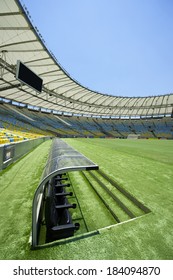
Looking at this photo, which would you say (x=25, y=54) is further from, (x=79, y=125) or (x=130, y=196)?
(x=79, y=125)

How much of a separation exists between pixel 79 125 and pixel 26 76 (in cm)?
4639

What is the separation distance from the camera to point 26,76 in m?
13.5

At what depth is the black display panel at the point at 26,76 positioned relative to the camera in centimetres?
1245

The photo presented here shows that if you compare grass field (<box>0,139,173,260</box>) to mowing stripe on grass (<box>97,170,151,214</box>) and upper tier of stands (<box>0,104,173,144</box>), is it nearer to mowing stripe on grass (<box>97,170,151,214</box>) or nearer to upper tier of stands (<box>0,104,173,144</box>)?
mowing stripe on grass (<box>97,170,151,214</box>)

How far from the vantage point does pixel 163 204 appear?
110 inches

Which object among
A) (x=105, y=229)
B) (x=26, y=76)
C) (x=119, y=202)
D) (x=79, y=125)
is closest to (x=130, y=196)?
(x=119, y=202)

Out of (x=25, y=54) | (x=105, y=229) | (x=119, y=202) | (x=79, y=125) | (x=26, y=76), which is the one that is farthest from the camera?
(x=79, y=125)

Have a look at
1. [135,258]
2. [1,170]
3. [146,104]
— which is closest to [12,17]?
[1,170]

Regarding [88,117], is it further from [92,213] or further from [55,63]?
[92,213]

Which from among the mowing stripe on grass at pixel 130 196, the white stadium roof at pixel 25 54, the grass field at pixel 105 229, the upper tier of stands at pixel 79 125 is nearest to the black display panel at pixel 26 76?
the white stadium roof at pixel 25 54

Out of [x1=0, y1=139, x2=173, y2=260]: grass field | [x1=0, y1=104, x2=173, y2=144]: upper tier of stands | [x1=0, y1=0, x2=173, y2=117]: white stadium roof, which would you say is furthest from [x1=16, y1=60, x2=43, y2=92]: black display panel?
[x1=0, y1=104, x2=173, y2=144]: upper tier of stands

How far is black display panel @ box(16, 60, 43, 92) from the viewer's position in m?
12.5

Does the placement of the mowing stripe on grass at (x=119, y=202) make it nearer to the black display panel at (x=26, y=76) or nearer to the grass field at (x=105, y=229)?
the grass field at (x=105, y=229)

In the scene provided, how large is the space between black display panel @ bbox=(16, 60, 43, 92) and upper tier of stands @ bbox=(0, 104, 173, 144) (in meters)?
27.9
